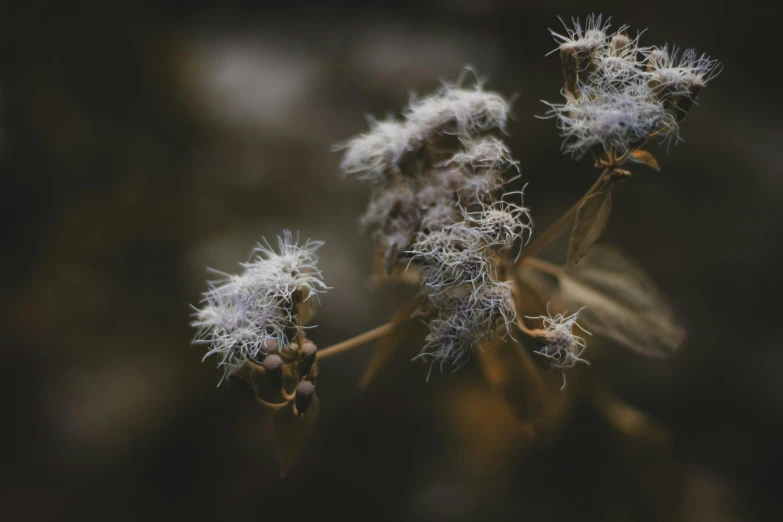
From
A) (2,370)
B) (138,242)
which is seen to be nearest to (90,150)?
(138,242)

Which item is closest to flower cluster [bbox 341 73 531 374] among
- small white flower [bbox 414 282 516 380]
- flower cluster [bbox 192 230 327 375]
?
small white flower [bbox 414 282 516 380]

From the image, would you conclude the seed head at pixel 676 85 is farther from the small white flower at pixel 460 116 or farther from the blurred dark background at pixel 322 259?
the blurred dark background at pixel 322 259

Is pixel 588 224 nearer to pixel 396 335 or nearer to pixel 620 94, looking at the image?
pixel 620 94

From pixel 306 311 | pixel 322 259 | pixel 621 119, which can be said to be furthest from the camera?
pixel 322 259

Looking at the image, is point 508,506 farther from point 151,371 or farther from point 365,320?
point 151,371

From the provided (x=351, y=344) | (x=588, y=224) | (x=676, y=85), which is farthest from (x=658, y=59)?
(x=351, y=344)

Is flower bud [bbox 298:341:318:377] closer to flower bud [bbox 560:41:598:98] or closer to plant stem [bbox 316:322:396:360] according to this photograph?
plant stem [bbox 316:322:396:360]

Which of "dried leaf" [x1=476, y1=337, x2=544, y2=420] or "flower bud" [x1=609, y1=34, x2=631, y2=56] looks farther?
"dried leaf" [x1=476, y1=337, x2=544, y2=420]

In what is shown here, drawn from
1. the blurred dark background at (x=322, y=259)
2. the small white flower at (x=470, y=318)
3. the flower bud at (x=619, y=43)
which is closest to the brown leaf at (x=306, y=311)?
the small white flower at (x=470, y=318)
